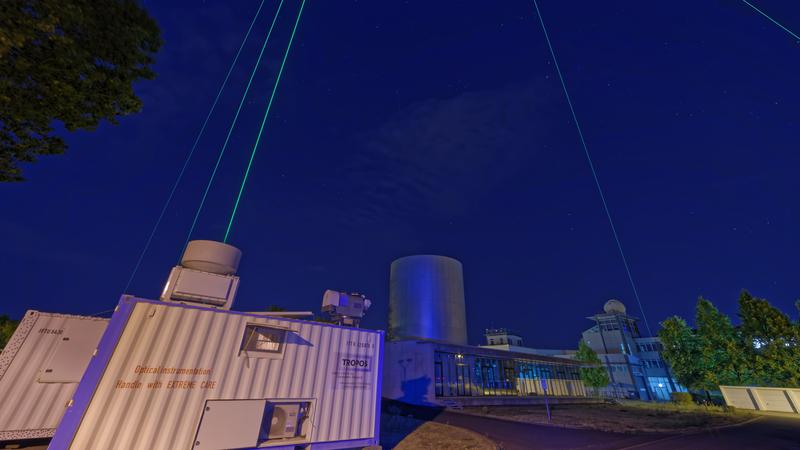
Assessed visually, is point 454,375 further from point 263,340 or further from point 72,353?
point 72,353

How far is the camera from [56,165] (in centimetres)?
10481

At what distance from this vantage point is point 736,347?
32188 mm

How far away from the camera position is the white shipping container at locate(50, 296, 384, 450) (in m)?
5.67

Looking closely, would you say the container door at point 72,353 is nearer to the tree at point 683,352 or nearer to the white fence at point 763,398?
the white fence at point 763,398

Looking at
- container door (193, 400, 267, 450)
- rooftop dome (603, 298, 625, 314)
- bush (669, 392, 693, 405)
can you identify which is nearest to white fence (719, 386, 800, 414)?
bush (669, 392, 693, 405)

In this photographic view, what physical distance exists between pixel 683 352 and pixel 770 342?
24.1 ft

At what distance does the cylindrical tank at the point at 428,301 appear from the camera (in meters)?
38.6

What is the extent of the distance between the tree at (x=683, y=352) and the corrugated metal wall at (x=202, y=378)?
145 feet

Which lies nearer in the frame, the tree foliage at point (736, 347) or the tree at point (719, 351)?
the tree foliage at point (736, 347)

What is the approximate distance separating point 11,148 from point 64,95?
2.62m

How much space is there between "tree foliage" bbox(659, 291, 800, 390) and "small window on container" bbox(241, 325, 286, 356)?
45193 mm

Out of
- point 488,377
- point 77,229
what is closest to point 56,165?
point 77,229

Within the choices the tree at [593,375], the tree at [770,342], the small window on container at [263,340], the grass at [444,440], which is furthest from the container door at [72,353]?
the tree at [770,342]

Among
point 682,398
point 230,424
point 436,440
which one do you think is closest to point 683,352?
point 682,398
